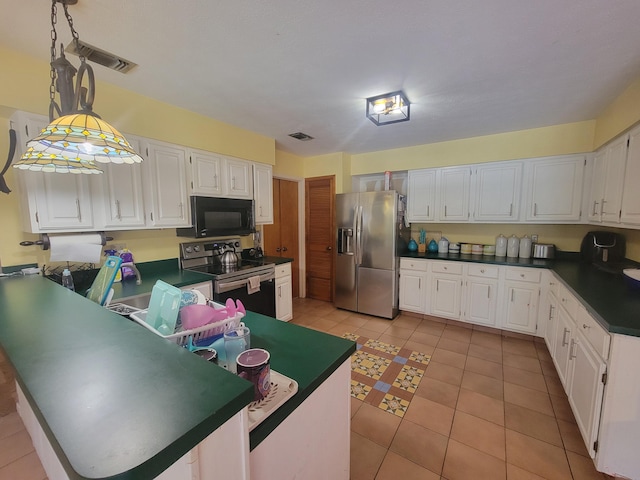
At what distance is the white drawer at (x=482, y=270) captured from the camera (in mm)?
3125

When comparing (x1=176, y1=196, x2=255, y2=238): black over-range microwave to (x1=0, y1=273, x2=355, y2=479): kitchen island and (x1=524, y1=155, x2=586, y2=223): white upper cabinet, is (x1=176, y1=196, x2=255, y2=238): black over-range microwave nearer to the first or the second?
(x1=0, y1=273, x2=355, y2=479): kitchen island

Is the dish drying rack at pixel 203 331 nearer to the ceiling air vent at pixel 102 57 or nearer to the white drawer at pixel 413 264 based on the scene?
the ceiling air vent at pixel 102 57

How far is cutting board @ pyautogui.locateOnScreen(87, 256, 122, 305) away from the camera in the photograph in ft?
4.49

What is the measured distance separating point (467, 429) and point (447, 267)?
6.26 ft

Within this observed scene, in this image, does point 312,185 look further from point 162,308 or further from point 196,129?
point 162,308

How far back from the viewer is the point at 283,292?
3344 millimetres

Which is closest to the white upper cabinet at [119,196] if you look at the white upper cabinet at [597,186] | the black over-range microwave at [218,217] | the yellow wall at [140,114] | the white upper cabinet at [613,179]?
the yellow wall at [140,114]

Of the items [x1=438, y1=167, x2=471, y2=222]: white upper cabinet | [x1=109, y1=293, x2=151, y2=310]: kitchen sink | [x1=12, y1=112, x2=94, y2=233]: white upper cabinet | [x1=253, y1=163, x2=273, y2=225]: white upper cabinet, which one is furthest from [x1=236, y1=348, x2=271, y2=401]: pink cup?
[x1=438, y1=167, x2=471, y2=222]: white upper cabinet

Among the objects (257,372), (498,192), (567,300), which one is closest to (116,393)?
(257,372)

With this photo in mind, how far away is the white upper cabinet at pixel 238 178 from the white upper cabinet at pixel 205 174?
82 mm

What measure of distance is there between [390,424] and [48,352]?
1.92 metres

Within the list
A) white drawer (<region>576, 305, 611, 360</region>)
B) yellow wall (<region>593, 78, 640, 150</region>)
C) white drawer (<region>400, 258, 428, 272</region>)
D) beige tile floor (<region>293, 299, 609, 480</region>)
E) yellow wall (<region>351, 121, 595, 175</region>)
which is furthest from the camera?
white drawer (<region>400, 258, 428, 272</region>)

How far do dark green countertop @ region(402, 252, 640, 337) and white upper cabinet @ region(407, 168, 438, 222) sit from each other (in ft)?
2.70

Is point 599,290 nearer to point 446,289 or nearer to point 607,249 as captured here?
point 607,249
